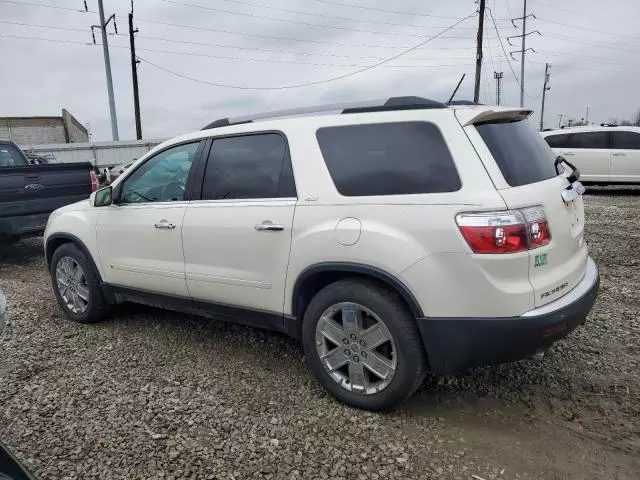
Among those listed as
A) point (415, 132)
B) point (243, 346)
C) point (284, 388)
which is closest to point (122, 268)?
point (243, 346)

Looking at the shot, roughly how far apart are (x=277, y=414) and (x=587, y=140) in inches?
517

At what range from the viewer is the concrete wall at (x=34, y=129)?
3604 centimetres

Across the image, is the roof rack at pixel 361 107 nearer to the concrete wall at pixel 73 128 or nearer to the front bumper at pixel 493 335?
the front bumper at pixel 493 335

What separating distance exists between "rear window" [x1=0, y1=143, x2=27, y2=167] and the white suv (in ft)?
23.1

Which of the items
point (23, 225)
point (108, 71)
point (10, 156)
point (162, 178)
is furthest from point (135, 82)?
point (162, 178)

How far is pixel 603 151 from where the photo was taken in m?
13.4

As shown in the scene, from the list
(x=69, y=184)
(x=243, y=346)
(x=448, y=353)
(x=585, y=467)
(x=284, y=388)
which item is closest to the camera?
(x=585, y=467)

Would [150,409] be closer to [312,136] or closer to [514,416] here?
[312,136]

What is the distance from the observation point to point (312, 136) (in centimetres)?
337

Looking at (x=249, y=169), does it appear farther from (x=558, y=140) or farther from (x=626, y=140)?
(x=626, y=140)

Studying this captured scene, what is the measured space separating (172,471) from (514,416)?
1946 millimetres

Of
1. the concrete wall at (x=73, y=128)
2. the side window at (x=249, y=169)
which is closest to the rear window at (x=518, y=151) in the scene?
the side window at (x=249, y=169)

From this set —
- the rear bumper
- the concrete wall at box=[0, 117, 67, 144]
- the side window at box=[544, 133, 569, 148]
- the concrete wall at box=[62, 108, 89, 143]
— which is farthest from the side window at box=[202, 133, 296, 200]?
the concrete wall at box=[62, 108, 89, 143]

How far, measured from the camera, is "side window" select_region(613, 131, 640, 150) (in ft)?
43.1
